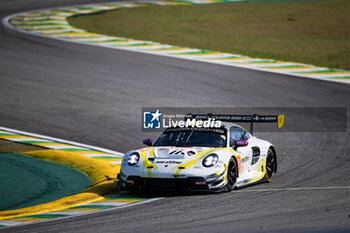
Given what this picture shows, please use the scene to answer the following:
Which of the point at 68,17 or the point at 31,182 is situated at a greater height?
the point at 68,17

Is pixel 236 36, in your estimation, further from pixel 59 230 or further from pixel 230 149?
pixel 59 230

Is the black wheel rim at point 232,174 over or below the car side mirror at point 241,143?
below

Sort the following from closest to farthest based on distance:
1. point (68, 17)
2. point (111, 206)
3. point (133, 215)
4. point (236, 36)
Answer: point (133, 215), point (111, 206), point (236, 36), point (68, 17)

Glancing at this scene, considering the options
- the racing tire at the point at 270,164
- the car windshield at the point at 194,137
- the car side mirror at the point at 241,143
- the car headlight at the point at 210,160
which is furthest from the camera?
the racing tire at the point at 270,164

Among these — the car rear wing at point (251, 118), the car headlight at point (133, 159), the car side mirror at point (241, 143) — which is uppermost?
the car rear wing at point (251, 118)

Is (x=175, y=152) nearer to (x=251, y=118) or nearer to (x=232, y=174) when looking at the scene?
(x=232, y=174)

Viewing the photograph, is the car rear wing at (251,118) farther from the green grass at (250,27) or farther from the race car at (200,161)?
the green grass at (250,27)

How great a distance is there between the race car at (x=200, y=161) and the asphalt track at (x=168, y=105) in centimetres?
26

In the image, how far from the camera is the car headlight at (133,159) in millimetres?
11309

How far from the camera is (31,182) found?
40.4 ft

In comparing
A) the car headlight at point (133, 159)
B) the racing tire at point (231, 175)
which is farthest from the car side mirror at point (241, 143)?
the car headlight at point (133, 159)

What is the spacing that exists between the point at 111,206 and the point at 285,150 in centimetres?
608

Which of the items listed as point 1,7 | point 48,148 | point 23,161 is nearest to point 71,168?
point 23,161

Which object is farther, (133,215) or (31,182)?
(31,182)
